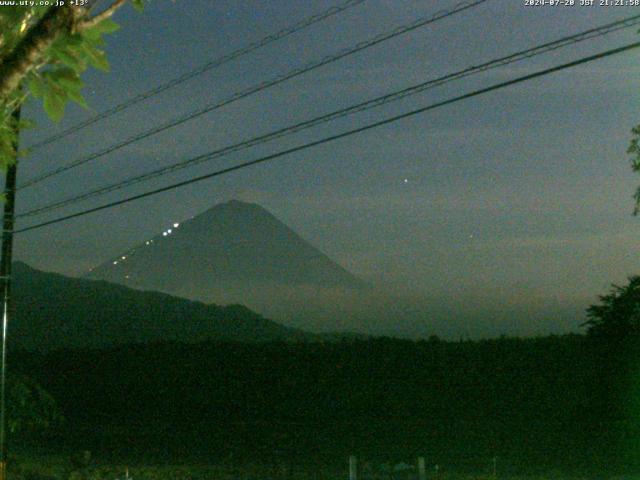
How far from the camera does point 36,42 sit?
4016 mm

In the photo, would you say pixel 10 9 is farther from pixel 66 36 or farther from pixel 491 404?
pixel 491 404

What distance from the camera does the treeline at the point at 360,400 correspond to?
85.9 feet

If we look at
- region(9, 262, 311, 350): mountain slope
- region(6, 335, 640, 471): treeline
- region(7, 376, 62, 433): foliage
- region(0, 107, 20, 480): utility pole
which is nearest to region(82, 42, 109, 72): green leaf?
region(0, 107, 20, 480): utility pole

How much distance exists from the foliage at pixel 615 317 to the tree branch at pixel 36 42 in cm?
2175

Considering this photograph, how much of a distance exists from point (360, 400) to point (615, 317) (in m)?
11.5

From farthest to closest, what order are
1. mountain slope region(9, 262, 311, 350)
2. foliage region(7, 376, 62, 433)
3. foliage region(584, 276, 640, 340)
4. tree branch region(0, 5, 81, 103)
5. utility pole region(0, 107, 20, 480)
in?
mountain slope region(9, 262, 311, 350) < foliage region(584, 276, 640, 340) < foliage region(7, 376, 62, 433) < utility pole region(0, 107, 20, 480) < tree branch region(0, 5, 81, 103)

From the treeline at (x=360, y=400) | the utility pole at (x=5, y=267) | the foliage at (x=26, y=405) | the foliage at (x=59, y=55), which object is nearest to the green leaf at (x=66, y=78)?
the foliage at (x=59, y=55)

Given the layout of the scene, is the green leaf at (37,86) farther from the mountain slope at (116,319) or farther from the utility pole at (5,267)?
the mountain slope at (116,319)

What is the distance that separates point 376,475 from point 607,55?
11812mm

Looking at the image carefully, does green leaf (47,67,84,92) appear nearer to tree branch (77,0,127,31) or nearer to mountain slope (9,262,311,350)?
tree branch (77,0,127,31)

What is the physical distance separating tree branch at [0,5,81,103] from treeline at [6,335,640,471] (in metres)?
18.7

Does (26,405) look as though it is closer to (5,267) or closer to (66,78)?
(5,267)

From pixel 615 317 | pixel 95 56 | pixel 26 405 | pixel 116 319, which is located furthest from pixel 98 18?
pixel 116 319

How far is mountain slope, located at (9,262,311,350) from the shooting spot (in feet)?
279
